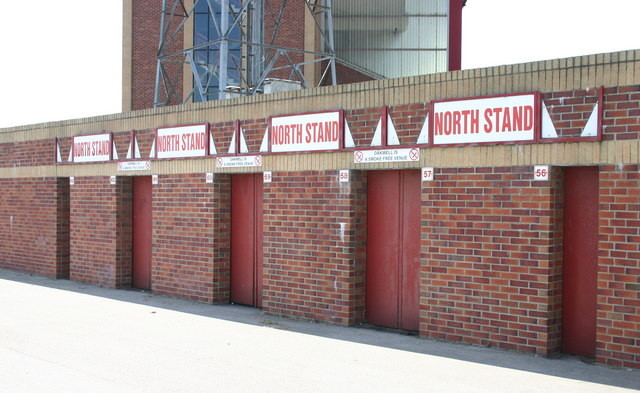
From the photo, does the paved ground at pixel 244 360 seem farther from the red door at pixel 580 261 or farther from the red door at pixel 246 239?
the red door at pixel 246 239

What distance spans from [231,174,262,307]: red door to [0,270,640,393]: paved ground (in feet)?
3.12

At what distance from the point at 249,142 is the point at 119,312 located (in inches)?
139

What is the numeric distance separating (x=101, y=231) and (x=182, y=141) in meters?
3.46

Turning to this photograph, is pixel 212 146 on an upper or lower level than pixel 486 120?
lower

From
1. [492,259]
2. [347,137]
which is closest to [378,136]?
[347,137]

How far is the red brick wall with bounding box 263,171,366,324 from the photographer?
10406 millimetres

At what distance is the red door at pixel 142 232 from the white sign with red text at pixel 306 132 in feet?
14.5

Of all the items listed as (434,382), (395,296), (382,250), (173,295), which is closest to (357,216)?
(382,250)

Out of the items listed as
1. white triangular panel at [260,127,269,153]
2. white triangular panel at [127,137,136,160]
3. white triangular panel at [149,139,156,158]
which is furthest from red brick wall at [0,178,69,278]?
white triangular panel at [260,127,269,153]

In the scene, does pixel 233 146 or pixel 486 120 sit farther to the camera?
pixel 233 146

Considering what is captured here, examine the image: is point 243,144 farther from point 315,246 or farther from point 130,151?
point 130,151

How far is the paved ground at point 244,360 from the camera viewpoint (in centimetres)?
713

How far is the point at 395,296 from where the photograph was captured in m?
10.3

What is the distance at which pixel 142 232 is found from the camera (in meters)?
14.9
